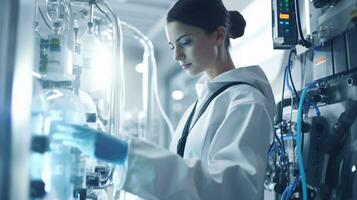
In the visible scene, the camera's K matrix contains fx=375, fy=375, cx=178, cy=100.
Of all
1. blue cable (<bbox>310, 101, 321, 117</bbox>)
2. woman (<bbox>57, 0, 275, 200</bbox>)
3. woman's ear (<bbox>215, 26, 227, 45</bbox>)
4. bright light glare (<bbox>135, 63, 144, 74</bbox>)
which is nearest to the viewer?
woman (<bbox>57, 0, 275, 200</bbox>)

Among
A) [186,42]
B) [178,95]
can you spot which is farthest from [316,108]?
[178,95]

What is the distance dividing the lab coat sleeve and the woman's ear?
0.41 m

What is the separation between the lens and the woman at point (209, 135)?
0.99 metres

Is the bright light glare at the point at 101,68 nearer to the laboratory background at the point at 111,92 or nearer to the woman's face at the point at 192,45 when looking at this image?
the laboratory background at the point at 111,92

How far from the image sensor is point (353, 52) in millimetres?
1444

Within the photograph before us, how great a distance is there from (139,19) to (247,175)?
3.38 meters

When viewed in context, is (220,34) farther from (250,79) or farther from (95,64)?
(95,64)

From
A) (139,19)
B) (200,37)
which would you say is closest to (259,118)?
(200,37)

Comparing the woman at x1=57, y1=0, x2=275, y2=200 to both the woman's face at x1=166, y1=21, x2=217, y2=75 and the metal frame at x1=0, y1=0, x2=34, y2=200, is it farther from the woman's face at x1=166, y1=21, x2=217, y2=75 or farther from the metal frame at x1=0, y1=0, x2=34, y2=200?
the metal frame at x1=0, y1=0, x2=34, y2=200

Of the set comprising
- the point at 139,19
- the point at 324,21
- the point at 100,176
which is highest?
the point at 139,19

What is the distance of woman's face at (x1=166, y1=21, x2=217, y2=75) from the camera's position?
147 cm

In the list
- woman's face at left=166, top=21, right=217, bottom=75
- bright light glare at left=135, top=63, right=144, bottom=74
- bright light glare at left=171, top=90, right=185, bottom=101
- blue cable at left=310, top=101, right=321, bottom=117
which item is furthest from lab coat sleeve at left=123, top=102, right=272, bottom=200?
bright light glare at left=171, top=90, right=185, bottom=101

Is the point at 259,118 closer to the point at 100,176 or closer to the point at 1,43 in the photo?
the point at 100,176

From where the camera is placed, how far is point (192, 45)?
1475 millimetres
